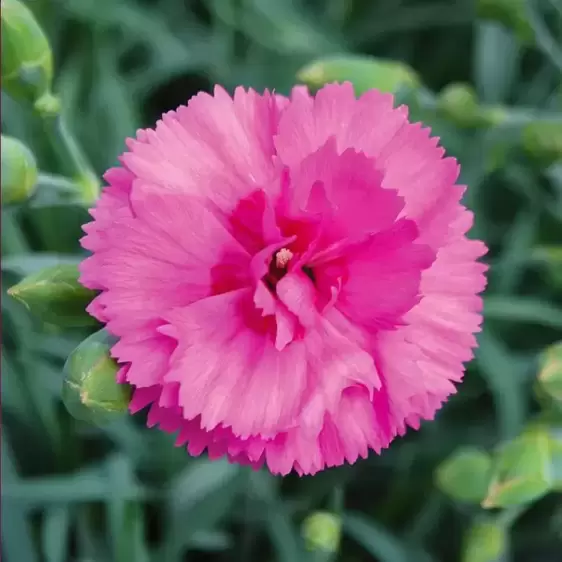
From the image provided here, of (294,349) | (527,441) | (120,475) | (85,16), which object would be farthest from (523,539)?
(85,16)

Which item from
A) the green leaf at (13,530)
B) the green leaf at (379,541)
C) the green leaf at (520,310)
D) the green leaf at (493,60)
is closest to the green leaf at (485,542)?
the green leaf at (379,541)

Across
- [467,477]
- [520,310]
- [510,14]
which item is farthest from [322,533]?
[510,14]

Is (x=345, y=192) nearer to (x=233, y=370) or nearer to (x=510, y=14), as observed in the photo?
(x=233, y=370)

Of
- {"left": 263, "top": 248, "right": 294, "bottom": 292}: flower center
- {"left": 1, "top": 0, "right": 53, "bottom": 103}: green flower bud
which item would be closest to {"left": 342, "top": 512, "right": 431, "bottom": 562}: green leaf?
{"left": 263, "top": 248, "right": 294, "bottom": 292}: flower center

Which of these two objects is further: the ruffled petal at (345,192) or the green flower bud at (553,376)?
the green flower bud at (553,376)

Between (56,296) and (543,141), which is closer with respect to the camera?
(56,296)

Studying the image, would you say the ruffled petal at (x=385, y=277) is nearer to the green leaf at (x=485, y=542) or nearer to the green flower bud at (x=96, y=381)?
the green flower bud at (x=96, y=381)

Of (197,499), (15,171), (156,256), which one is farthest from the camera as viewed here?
(197,499)
